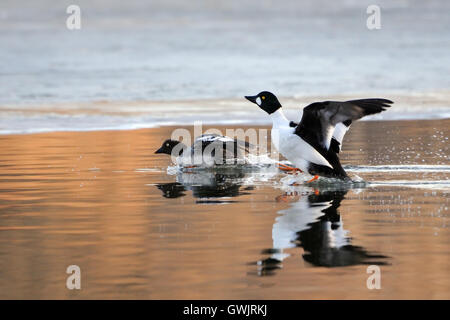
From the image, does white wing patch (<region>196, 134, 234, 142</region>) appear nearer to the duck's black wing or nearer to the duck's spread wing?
the duck's black wing

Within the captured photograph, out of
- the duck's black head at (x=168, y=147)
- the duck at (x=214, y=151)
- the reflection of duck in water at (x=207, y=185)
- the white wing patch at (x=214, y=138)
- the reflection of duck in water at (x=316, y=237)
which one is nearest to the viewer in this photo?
the reflection of duck in water at (x=316, y=237)

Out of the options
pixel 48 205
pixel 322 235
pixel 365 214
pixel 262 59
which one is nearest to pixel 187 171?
pixel 48 205

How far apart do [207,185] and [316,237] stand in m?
3.52

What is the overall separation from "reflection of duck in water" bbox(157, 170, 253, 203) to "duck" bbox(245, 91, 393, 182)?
0.63 m

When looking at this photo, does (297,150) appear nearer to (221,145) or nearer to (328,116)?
(328,116)

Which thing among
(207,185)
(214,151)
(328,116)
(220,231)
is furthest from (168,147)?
(220,231)

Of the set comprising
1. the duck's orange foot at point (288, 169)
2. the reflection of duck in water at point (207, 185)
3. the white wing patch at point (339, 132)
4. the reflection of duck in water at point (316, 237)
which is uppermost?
the white wing patch at point (339, 132)

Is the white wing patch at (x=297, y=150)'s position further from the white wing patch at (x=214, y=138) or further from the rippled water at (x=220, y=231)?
the white wing patch at (x=214, y=138)

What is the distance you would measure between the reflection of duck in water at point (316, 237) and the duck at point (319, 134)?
91cm

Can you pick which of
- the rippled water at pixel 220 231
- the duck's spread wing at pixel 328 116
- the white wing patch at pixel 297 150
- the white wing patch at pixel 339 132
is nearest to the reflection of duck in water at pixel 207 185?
the rippled water at pixel 220 231

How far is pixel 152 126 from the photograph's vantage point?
18594mm

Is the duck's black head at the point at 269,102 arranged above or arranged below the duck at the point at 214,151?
above

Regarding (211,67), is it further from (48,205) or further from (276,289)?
(276,289)

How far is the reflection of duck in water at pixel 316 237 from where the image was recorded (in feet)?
19.1
